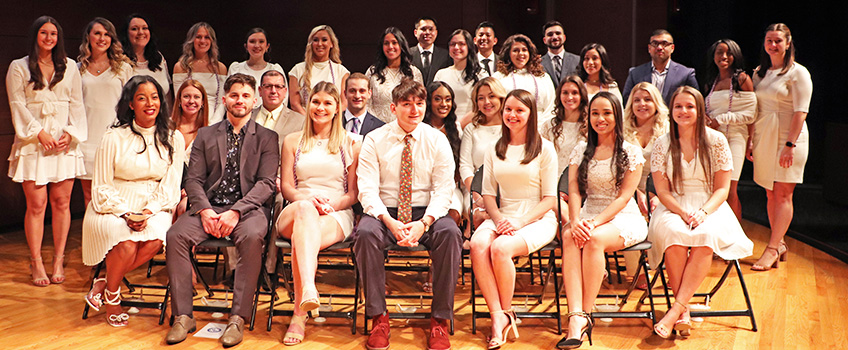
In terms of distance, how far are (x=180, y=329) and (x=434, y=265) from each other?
128cm

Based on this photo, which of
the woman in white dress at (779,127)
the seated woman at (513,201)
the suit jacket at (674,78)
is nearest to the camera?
the seated woman at (513,201)

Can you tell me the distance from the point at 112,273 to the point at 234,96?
3.74 feet

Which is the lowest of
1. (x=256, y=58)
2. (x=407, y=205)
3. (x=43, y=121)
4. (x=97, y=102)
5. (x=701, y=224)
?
(x=701, y=224)

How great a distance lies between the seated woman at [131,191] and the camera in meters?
3.73

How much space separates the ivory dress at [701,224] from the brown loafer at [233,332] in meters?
2.18

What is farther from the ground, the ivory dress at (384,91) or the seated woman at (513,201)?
the ivory dress at (384,91)

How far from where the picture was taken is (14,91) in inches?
173

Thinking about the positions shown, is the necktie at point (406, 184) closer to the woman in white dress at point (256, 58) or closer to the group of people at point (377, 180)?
the group of people at point (377, 180)

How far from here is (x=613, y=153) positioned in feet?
12.6

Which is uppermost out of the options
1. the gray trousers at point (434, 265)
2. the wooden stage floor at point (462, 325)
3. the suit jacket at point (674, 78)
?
the suit jacket at point (674, 78)

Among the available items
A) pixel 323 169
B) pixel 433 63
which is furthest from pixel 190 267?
pixel 433 63

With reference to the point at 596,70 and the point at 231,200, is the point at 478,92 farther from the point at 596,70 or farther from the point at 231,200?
the point at 231,200

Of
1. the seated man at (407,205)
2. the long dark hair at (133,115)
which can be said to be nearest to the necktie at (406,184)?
the seated man at (407,205)

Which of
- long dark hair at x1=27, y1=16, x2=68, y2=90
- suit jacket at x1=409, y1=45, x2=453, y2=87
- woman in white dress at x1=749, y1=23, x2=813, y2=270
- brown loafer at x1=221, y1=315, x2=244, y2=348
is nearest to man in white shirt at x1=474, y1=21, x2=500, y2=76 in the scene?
suit jacket at x1=409, y1=45, x2=453, y2=87
